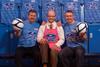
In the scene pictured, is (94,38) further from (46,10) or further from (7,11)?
(7,11)

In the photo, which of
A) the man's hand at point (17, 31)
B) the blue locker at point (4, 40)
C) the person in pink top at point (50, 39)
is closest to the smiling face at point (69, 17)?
the person in pink top at point (50, 39)

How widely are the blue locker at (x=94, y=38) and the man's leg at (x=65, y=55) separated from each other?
0.72m

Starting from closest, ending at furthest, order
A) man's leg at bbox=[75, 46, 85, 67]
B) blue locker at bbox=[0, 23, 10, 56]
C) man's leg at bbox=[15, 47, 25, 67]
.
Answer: man's leg at bbox=[75, 46, 85, 67]
man's leg at bbox=[15, 47, 25, 67]
blue locker at bbox=[0, 23, 10, 56]

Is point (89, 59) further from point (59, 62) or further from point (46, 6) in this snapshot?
point (46, 6)

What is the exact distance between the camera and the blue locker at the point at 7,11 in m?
6.89

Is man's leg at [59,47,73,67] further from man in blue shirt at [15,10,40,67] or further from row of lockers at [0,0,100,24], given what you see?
row of lockers at [0,0,100,24]

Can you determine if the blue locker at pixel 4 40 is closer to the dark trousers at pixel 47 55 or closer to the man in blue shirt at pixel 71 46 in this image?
the dark trousers at pixel 47 55

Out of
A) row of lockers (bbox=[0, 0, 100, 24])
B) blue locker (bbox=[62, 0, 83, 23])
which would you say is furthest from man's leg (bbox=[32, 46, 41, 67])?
blue locker (bbox=[62, 0, 83, 23])

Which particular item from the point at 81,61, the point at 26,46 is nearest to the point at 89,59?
the point at 81,61

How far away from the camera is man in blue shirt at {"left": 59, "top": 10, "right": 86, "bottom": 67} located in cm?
629

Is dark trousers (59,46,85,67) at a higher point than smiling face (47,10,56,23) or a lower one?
lower

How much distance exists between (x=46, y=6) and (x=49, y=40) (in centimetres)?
77

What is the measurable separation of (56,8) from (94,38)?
917mm

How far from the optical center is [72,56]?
6.43 metres
